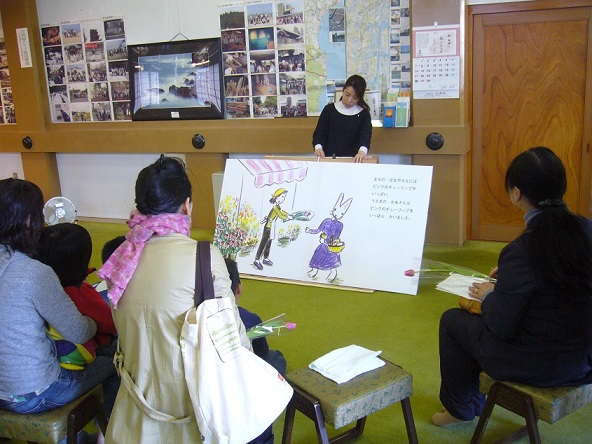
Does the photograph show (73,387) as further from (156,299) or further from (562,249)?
(562,249)

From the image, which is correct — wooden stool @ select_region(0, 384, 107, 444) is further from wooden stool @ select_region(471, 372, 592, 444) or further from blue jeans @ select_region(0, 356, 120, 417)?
wooden stool @ select_region(471, 372, 592, 444)

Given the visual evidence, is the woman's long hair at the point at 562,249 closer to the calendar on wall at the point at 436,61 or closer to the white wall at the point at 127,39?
the calendar on wall at the point at 436,61

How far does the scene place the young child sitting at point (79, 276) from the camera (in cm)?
214

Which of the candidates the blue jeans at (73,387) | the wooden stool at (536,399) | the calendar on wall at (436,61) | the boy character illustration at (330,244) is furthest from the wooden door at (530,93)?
the blue jeans at (73,387)

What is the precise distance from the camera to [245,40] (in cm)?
529

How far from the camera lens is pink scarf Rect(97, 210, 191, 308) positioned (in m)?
1.63

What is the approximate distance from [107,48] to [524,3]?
3.83 meters

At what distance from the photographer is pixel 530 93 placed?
459 cm

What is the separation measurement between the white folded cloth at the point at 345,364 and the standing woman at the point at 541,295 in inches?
14.1

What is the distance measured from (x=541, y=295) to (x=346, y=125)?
2851mm

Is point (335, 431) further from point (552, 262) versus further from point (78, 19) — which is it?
point (78, 19)

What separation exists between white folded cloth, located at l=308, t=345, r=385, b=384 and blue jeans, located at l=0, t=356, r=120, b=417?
71cm

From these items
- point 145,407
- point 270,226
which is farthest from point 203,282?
point 270,226

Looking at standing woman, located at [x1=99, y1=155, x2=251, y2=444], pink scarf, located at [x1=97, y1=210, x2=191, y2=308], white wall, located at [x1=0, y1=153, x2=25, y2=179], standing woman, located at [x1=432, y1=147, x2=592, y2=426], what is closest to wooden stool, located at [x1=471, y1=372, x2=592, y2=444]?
standing woman, located at [x1=432, y1=147, x2=592, y2=426]
